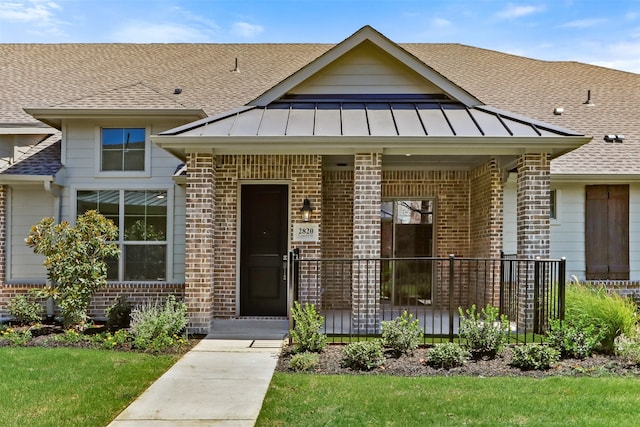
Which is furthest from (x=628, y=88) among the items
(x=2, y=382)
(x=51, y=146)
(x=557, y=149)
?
(x=2, y=382)

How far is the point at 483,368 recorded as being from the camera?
21.5 feet

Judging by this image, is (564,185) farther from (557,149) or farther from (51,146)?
(51,146)

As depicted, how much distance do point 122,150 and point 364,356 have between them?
20.2 feet

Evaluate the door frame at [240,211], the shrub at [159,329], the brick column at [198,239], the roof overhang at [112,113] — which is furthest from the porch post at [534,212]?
the roof overhang at [112,113]

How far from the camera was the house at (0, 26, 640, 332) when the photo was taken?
27.5ft

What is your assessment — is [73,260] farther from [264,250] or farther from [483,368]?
[483,368]

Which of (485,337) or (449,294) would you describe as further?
(449,294)

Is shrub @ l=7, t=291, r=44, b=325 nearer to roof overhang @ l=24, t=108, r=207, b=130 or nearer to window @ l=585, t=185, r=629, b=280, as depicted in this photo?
roof overhang @ l=24, t=108, r=207, b=130

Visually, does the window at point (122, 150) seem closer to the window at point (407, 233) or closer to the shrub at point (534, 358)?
the window at point (407, 233)

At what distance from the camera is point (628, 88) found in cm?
1434

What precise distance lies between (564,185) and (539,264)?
146 inches

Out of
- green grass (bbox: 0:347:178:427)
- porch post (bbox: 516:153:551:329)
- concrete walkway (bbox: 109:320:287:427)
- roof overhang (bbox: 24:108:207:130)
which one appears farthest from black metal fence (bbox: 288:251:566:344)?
roof overhang (bbox: 24:108:207:130)

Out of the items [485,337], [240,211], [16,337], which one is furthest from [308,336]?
[16,337]

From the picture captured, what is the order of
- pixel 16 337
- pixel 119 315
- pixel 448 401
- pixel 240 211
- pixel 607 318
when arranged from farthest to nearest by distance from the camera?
pixel 240 211 < pixel 119 315 < pixel 16 337 < pixel 607 318 < pixel 448 401
